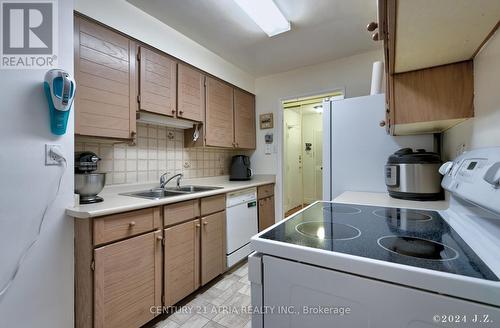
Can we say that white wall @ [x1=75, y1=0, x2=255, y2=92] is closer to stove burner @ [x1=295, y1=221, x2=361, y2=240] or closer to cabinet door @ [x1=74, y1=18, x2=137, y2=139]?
cabinet door @ [x1=74, y1=18, x2=137, y2=139]

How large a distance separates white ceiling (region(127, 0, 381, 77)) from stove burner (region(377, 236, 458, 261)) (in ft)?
5.68

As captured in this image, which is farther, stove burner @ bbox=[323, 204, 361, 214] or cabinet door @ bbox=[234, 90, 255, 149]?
cabinet door @ bbox=[234, 90, 255, 149]

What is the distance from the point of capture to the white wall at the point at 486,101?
27.6 inches

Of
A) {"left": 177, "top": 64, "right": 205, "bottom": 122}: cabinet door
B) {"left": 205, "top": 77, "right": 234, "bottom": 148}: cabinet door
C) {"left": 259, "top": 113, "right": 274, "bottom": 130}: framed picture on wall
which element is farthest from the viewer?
{"left": 259, "top": 113, "right": 274, "bottom": 130}: framed picture on wall

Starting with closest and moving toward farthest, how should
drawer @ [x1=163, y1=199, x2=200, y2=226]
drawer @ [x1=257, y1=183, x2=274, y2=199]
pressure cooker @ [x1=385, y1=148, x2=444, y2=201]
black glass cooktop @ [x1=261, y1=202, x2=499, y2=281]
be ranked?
black glass cooktop @ [x1=261, y1=202, x2=499, y2=281]
pressure cooker @ [x1=385, y1=148, x2=444, y2=201]
drawer @ [x1=163, y1=199, x2=200, y2=226]
drawer @ [x1=257, y1=183, x2=274, y2=199]

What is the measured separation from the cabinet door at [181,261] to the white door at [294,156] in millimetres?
2747

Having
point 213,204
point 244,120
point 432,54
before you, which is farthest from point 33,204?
point 244,120

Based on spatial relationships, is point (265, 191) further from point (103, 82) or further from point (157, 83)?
point (103, 82)

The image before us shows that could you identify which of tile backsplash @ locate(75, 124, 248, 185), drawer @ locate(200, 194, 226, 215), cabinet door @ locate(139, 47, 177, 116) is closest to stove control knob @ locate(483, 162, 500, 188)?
drawer @ locate(200, 194, 226, 215)

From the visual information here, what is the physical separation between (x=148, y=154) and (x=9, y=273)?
1164mm

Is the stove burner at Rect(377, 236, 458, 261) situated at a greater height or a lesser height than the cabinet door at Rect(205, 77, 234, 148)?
lesser

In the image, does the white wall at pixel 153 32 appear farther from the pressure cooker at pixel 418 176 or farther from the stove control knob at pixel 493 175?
the stove control knob at pixel 493 175

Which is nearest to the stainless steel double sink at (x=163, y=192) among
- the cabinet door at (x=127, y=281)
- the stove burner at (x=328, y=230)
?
the cabinet door at (x=127, y=281)

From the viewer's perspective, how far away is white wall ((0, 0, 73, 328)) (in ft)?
3.32
